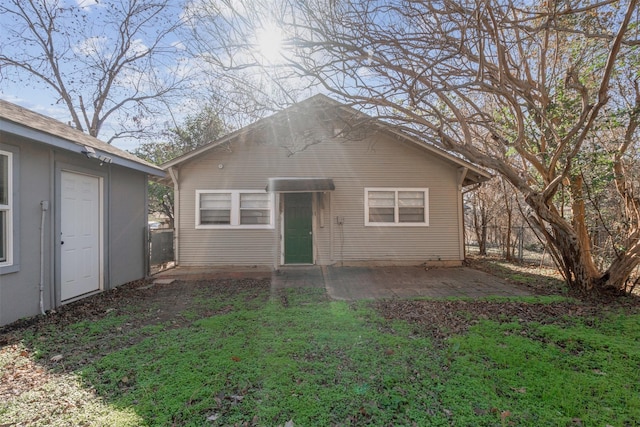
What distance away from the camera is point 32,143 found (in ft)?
15.4

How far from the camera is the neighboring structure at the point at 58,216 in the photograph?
433 cm

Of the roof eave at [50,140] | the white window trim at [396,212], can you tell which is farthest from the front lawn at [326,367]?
the white window trim at [396,212]

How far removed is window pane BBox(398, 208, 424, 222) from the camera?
9398 millimetres

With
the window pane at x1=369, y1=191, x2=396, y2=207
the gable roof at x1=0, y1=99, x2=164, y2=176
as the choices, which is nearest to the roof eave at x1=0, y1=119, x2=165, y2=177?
the gable roof at x1=0, y1=99, x2=164, y2=176

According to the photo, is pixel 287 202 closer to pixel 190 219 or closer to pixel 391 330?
pixel 190 219

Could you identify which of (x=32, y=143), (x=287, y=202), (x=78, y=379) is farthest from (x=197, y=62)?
(x=78, y=379)

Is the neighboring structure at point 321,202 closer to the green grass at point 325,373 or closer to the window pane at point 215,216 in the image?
the window pane at point 215,216

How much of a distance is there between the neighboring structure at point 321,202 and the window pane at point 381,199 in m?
0.03

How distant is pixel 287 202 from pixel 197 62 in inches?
179

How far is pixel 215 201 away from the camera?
9.10 metres

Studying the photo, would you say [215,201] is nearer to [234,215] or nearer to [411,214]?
[234,215]

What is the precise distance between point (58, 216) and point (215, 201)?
421cm

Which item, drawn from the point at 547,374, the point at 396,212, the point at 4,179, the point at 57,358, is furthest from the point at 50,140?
the point at 396,212

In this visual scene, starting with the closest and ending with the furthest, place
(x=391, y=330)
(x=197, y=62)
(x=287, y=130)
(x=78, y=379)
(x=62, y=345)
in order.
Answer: (x=78, y=379)
(x=62, y=345)
(x=391, y=330)
(x=197, y=62)
(x=287, y=130)
